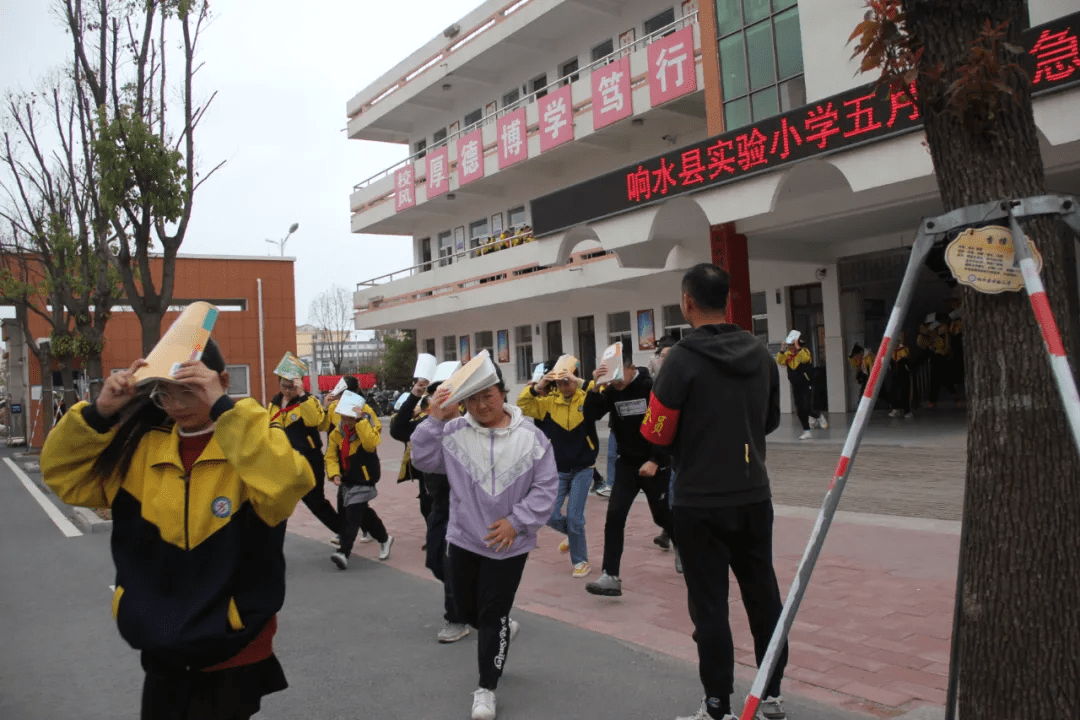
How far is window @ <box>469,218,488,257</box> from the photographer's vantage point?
101 feet

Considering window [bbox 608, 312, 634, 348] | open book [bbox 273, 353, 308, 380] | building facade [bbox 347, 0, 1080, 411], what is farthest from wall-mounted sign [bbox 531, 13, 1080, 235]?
window [bbox 608, 312, 634, 348]

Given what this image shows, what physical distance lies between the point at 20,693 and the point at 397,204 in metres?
27.7

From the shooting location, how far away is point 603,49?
25.0 meters

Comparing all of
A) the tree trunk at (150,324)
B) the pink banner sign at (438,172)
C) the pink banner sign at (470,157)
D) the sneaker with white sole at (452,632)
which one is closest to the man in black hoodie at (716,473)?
the sneaker with white sole at (452,632)

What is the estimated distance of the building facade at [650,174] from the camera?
42.8ft

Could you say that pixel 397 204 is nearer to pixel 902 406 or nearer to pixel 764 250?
pixel 764 250

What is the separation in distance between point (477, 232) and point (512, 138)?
5.80m

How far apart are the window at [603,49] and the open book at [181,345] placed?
76.5 ft

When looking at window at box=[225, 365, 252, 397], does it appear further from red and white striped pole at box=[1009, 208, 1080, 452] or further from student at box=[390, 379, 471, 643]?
red and white striped pole at box=[1009, 208, 1080, 452]

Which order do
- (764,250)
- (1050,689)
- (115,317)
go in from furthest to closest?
(115,317) → (764,250) → (1050,689)

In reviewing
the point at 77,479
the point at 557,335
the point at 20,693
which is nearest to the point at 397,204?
the point at 557,335

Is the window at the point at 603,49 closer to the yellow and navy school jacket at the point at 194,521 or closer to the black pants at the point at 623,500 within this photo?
the black pants at the point at 623,500

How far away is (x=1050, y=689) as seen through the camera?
2.91 m

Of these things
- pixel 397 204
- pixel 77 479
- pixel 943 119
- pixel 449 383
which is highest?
pixel 397 204
